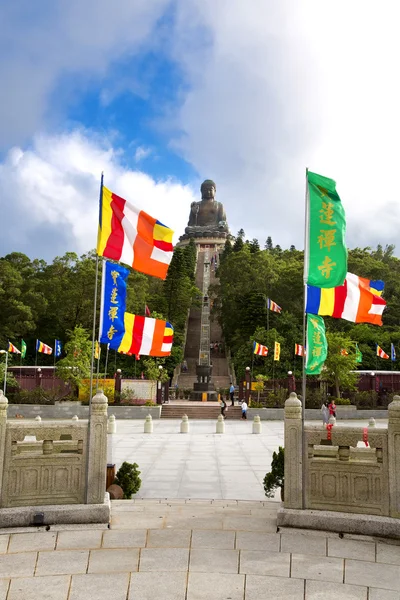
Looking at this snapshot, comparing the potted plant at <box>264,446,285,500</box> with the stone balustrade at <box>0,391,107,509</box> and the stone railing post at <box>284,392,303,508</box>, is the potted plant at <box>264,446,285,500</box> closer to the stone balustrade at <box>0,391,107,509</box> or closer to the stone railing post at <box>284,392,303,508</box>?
the stone railing post at <box>284,392,303,508</box>

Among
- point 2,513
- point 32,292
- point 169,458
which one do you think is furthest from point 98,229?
point 32,292

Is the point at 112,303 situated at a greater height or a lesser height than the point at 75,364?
greater

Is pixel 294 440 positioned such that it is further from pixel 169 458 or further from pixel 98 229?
pixel 169 458

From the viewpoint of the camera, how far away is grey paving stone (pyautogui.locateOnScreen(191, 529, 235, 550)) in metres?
6.14

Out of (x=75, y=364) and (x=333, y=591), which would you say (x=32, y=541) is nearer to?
(x=333, y=591)

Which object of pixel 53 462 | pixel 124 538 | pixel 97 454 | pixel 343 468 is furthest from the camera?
pixel 97 454

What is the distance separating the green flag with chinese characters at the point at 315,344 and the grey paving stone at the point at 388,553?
314 centimetres

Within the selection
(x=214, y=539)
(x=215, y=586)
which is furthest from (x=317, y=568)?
(x=214, y=539)

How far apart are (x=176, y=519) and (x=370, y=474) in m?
2.91

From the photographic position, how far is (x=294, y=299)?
47.8 metres

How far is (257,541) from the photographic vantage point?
252 inches

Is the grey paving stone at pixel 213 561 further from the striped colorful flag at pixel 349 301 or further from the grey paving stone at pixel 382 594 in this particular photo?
Result: the striped colorful flag at pixel 349 301

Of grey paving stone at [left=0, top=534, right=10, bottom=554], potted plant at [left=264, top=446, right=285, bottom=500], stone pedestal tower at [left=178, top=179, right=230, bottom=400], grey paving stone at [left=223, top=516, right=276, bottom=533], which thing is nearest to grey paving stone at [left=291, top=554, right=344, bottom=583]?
grey paving stone at [left=223, top=516, right=276, bottom=533]

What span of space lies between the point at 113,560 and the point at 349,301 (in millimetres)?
6651
